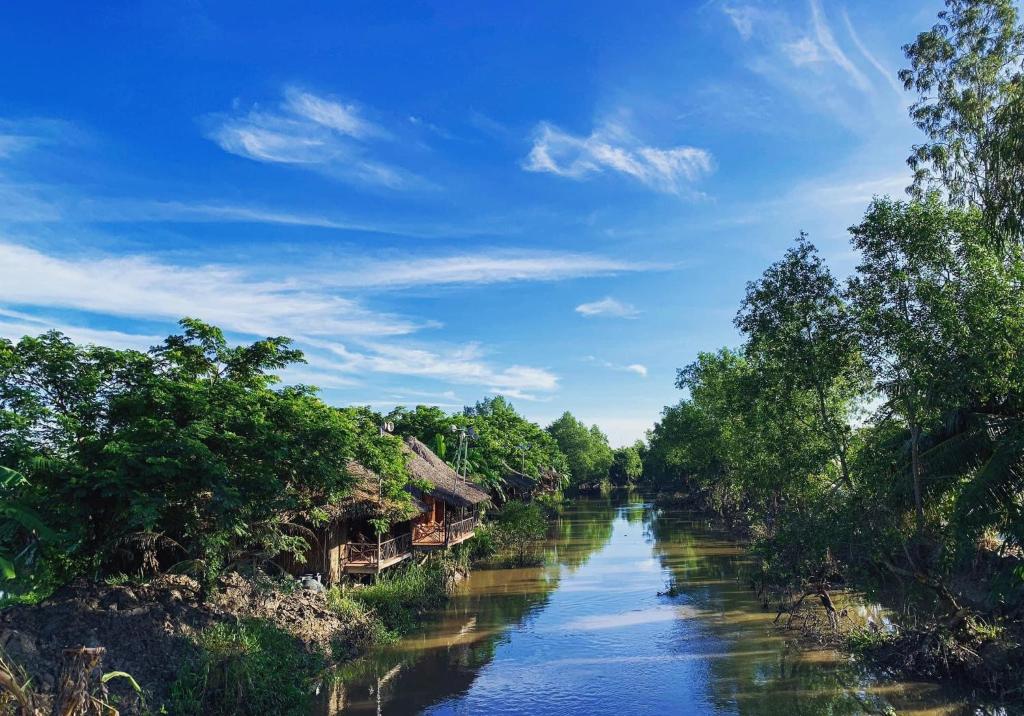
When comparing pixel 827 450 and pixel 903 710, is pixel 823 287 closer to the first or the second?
pixel 827 450

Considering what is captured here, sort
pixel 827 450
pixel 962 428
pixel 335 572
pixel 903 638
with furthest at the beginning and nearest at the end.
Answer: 1. pixel 335 572
2. pixel 827 450
3. pixel 903 638
4. pixel 962 428

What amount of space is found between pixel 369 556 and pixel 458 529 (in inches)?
301

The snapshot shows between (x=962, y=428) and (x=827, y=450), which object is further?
(x=827, y=450)

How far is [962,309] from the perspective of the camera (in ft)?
46.7

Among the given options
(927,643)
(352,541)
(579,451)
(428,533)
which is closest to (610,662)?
(927,643)

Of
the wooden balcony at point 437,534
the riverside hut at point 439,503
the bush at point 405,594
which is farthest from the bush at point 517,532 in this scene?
the bush at point 405,594

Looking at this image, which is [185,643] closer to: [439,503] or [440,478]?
[440,478]

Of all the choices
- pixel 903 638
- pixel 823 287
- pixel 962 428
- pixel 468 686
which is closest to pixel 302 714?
pixel 468 686

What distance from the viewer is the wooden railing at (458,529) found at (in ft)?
98.4

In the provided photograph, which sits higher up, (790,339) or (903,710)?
(790,339)

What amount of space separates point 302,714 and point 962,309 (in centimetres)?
1804

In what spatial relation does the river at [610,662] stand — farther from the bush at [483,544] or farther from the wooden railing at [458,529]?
the bush at [483,544]

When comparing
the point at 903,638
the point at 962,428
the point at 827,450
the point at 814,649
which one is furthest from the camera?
the point at 827,450

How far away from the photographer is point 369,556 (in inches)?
973
